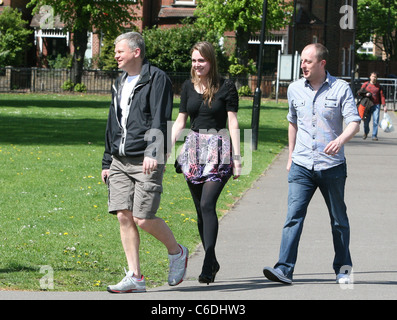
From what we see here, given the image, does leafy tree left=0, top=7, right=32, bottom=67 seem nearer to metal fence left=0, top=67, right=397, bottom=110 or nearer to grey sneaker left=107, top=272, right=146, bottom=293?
metal fence left=0, top=67, right=397, bottom=110

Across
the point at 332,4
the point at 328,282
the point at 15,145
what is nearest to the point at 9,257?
the point at 328,282

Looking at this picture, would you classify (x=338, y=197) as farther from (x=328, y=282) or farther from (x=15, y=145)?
(x=15, y=145)

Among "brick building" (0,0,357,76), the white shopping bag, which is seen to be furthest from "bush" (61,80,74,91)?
the white shopping bag

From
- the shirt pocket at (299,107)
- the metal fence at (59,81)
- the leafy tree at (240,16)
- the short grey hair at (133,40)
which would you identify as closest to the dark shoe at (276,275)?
the shirt pocket at (299,107)

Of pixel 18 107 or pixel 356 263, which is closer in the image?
pixel 356 263

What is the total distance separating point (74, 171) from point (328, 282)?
7.91 m

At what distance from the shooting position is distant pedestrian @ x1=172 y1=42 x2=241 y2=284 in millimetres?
6535

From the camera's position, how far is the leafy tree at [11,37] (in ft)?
146

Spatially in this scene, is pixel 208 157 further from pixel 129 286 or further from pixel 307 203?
pixel 129 286

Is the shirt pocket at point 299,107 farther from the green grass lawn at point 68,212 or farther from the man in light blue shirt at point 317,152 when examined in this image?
the green grass lawn at point 68,212

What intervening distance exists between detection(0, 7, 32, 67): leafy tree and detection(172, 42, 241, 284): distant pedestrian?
39.1 meters

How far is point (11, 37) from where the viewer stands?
4441 centimetres

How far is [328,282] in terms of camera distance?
6613mm
